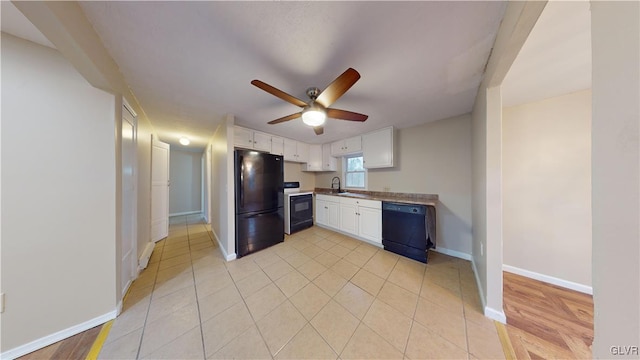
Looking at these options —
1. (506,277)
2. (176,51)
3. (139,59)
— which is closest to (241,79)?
(176,51)

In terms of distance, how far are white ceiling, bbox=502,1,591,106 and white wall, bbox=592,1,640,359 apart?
3.24 feet

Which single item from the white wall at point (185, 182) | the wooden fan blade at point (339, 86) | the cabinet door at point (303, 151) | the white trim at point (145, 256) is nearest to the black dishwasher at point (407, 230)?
the wooden fan blade at point (339, 86)

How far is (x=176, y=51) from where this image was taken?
126cm

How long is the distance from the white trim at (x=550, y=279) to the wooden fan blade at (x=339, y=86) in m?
2.98

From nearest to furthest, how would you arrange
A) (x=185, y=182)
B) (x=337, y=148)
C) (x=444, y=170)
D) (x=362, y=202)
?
(x=444, y=170)
(x=362, y=202)
(x=337, y=148)
(x=185, y=182)

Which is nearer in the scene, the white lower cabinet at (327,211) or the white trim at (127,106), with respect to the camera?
the white trim at (127,106)

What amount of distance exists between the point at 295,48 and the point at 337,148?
8.55ft

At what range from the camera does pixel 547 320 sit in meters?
1.44

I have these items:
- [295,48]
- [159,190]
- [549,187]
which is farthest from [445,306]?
[159,190]

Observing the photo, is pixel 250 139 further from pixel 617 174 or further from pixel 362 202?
pixel 617 174

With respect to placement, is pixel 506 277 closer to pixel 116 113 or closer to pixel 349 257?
pixel 349 257

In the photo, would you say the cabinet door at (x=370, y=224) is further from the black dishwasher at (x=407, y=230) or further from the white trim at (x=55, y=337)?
the white trim at (x=55, y=337)

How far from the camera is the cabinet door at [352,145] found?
339 centimetres

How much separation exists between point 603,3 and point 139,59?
7.99 feet
